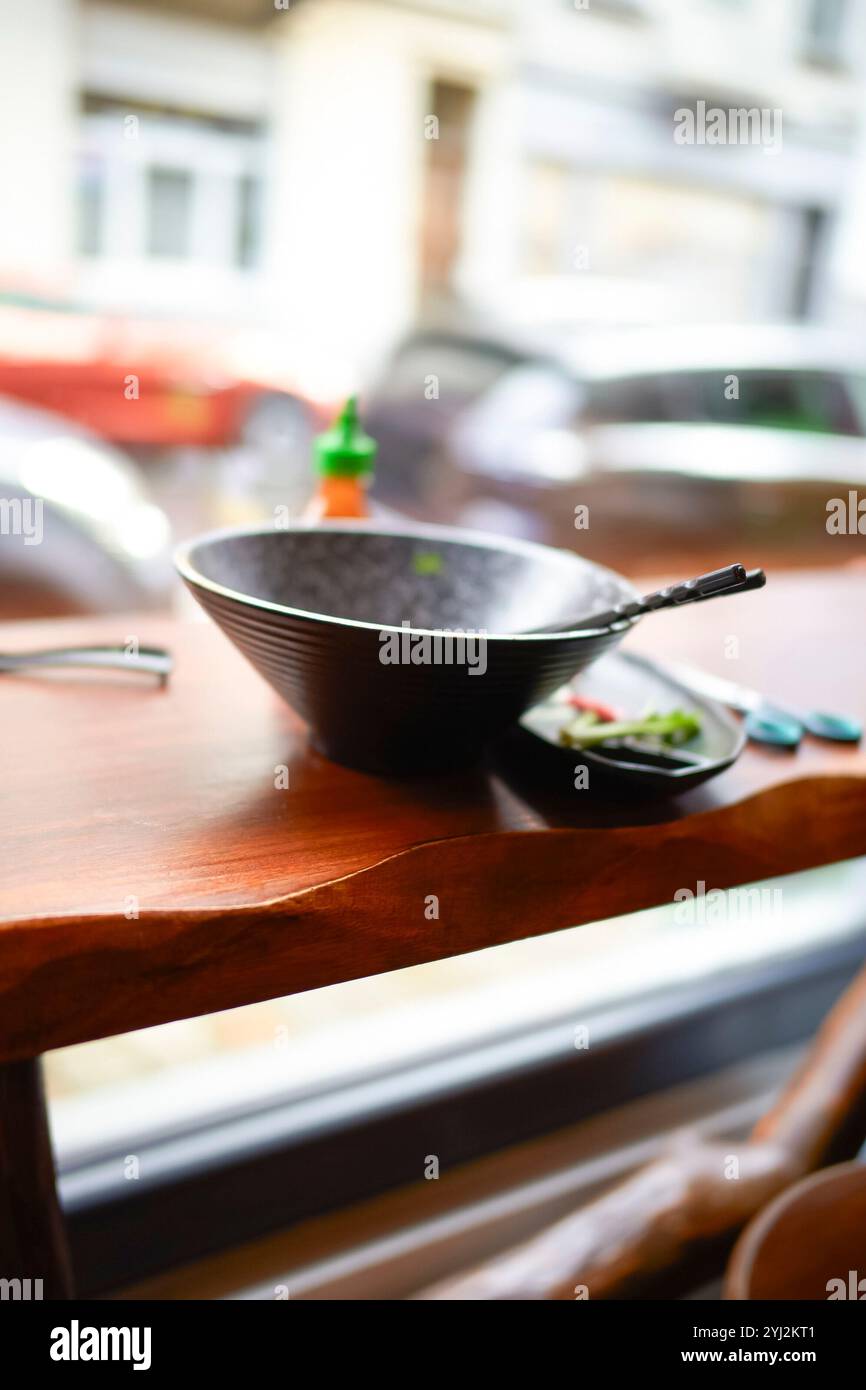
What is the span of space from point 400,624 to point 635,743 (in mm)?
182

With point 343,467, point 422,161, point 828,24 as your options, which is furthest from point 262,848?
point 828,24

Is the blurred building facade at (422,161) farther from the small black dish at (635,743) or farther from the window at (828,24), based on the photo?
the small black dish at (635,743)

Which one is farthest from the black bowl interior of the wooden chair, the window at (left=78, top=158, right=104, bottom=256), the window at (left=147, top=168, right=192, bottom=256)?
the window at (left=147, top=168, right=192, bottom=256)

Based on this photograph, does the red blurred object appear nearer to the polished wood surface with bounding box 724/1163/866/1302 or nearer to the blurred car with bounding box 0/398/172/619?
the polished wood surface with bounding box 724/1163/866/1302

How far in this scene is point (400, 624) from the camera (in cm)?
73

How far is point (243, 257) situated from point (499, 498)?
84 cm

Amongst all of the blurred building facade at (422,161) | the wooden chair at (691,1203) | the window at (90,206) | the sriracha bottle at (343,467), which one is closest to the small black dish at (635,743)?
the sriracha bottle at (343,467)

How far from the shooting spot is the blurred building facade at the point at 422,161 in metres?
1.86

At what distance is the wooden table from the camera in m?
0.47

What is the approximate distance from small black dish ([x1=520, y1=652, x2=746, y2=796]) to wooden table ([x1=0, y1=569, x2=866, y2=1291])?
23 millimetres

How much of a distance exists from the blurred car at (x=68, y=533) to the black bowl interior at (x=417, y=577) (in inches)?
31.7

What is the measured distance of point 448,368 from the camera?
2533mm
